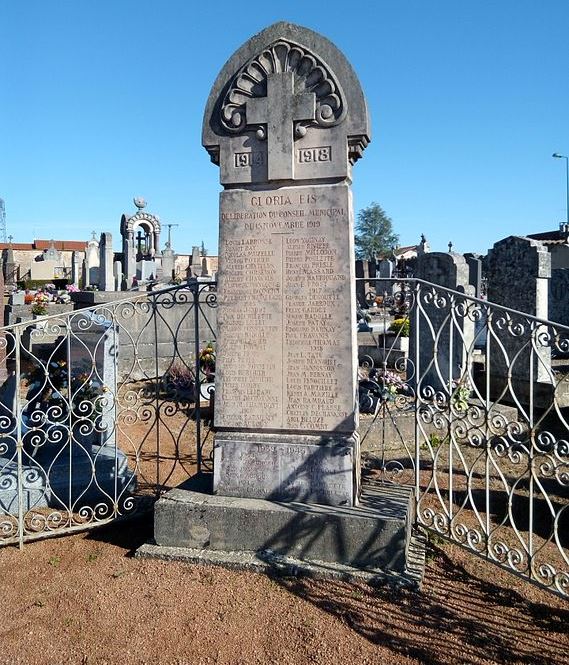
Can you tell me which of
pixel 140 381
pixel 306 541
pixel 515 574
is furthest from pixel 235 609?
pixel 140 381

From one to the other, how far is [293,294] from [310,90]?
54.4 inches

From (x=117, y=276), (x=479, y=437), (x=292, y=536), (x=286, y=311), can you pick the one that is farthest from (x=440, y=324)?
(x=117, y=276)

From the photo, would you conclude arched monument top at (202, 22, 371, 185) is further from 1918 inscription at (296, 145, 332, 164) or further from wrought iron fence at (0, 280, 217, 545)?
wrought iron fence at (0, 280, 217, 545)

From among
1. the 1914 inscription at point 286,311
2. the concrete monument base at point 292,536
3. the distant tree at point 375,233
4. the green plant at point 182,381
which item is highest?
the distant tree at point 375,233

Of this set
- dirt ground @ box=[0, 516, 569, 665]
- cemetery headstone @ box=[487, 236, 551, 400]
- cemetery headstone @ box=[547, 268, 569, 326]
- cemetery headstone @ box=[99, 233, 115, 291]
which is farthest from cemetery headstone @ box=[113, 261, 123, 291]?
dirt ground @ box=[0, 516, 569, 665]

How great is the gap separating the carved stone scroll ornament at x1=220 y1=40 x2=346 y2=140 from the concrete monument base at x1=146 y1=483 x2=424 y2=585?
2.52 m

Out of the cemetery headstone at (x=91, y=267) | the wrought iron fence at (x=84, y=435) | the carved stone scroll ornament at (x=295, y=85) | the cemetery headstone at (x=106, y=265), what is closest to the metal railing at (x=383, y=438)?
the wrought iron fence at (x=84, y=435)

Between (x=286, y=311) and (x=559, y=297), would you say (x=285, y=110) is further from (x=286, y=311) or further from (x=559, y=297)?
(x=559, y=297)

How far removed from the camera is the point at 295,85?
13.0 feet

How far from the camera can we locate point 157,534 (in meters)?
3.94

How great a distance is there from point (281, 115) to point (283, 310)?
1.33 meters

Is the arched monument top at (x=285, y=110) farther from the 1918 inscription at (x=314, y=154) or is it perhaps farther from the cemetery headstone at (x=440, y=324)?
the cemetery headstone at (x=440, y=324)

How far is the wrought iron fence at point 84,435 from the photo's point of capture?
14.5 ft

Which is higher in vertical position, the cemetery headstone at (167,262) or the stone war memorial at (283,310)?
the cemetery headstone at (167,262)
